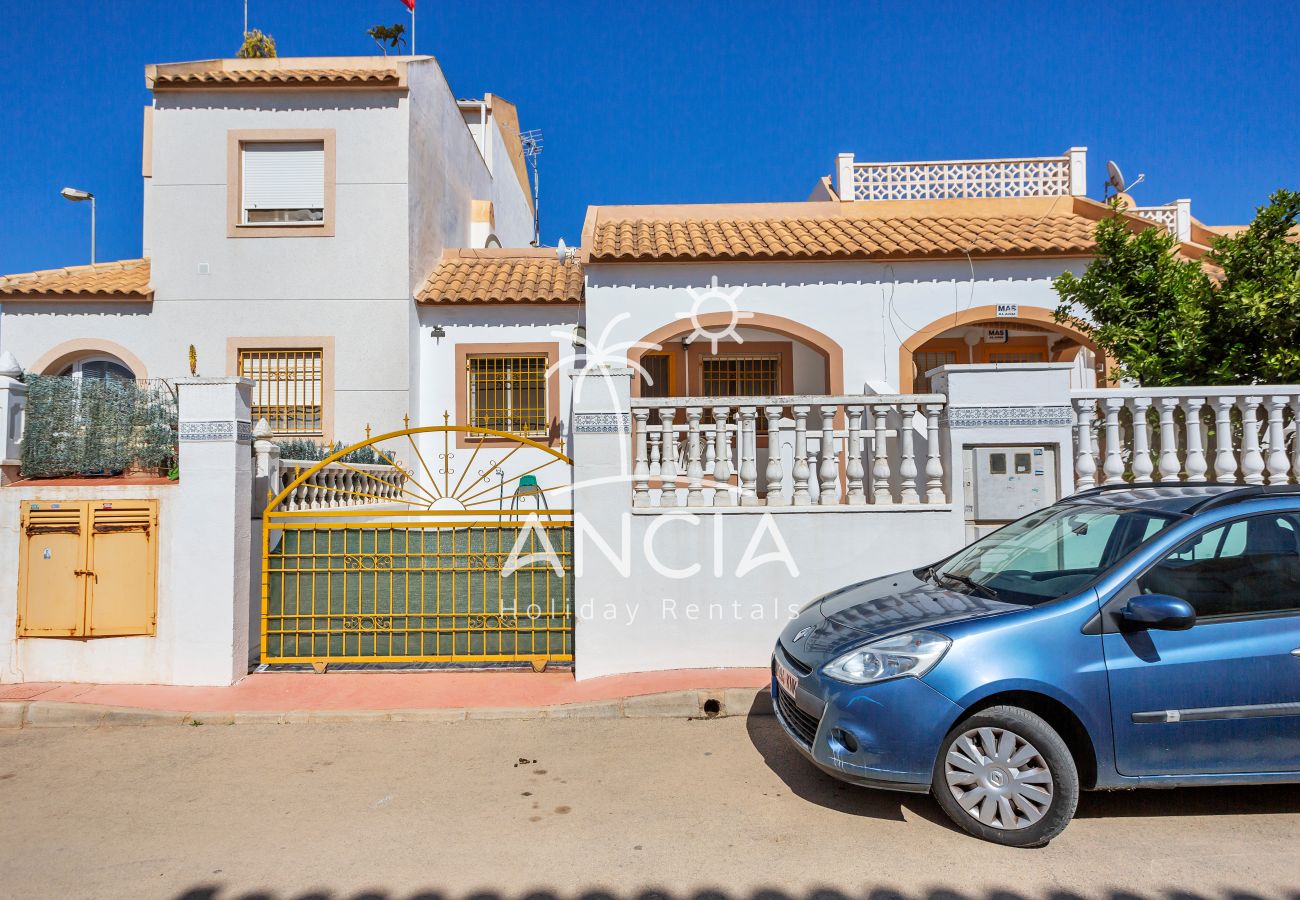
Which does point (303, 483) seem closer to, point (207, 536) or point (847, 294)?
point (207, 536)

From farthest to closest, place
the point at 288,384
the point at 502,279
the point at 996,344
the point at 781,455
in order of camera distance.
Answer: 1. the point at 996,344
2. the point at 502,279
3. the point at 288,384
4. the point at 781,455

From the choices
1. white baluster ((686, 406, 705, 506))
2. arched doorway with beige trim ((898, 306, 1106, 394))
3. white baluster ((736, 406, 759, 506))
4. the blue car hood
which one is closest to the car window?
the blue car hood

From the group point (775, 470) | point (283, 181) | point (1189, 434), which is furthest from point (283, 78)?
point (1189, 434)

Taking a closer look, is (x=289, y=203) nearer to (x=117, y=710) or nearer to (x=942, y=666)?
(x=117, y=710)

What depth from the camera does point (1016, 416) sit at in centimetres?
616

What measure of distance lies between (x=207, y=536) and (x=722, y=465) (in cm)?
410

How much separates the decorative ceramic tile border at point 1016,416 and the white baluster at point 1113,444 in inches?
13.8

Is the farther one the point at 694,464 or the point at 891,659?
the point at 694,464

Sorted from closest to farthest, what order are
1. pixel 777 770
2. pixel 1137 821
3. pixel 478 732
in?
pixel 1137 821, pixel 777 770, pixel 478 732

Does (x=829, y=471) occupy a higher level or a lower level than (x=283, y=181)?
lower

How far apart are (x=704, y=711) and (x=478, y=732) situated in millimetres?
1572

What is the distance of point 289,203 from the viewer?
12164mm

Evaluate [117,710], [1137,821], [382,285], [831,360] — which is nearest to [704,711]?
[1137,821]

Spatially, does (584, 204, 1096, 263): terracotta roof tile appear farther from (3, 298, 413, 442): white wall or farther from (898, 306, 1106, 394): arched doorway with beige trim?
(3, 298, 413, 442): white wall
